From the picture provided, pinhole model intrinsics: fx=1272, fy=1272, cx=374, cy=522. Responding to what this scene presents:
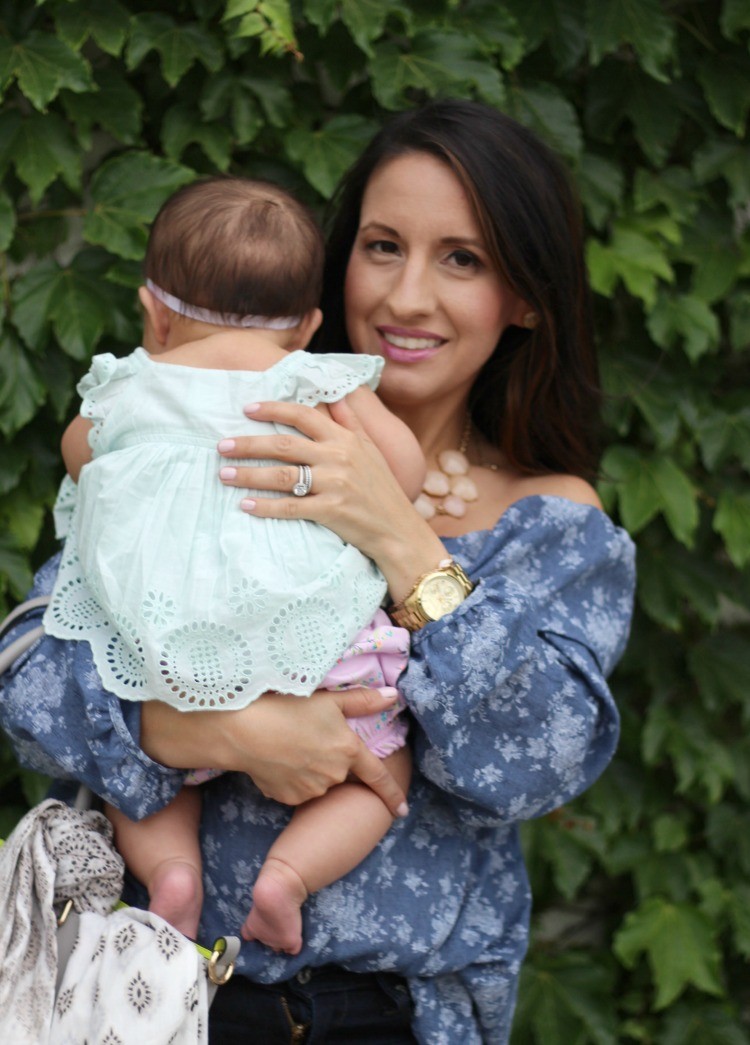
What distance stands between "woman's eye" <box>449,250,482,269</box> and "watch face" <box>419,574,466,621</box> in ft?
1.65

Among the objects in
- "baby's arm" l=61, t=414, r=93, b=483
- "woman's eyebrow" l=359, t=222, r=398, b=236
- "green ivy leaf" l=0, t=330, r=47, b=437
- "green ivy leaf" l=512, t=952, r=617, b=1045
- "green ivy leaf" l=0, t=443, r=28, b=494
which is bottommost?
"green ivy leaf" l=512, t=952, r=617, b=1045

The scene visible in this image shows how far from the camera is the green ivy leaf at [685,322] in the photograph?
8.43 feet

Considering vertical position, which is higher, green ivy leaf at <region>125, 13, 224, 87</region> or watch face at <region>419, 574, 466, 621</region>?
green ivy leaf at <region>125, 13, 224, 87</region>

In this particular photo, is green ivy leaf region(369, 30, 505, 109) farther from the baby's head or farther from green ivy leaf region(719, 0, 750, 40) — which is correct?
the baby's head

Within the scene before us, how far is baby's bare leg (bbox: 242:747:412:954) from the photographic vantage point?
4.72 feet

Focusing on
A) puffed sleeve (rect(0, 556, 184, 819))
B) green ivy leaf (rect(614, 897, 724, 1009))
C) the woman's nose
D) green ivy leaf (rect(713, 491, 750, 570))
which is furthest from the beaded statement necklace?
green ivy leaf (rect(614, 897, 724, 1009))

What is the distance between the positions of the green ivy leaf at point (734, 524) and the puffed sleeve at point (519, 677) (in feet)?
3.23

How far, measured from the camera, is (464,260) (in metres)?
1.83

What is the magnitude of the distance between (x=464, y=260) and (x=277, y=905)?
94 cm

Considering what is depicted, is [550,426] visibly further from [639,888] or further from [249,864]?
[639,888]

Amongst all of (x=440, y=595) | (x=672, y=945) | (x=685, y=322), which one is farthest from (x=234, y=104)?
(x=672, y=945)

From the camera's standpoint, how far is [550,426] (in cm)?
197

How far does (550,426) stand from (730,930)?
60.0 inches

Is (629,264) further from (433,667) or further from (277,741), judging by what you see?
(277,741)
